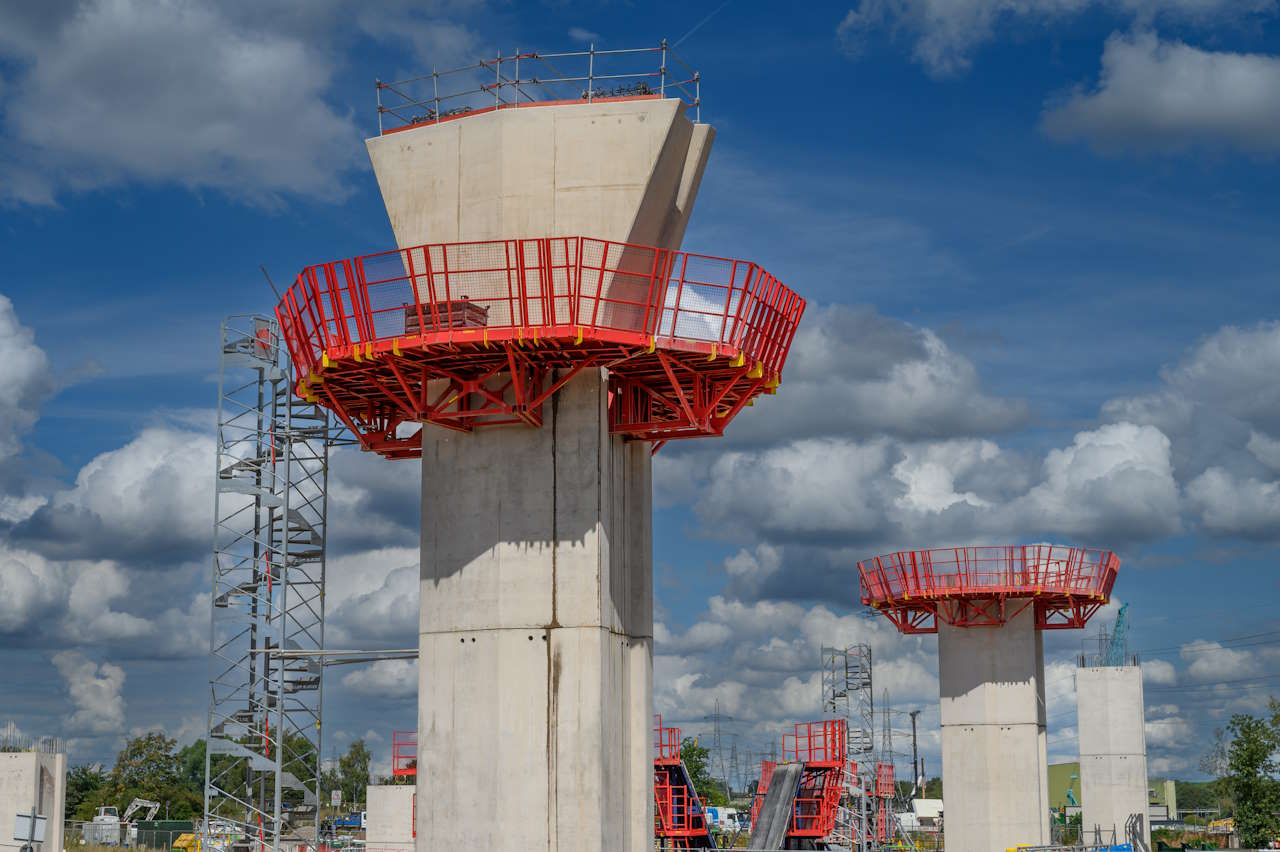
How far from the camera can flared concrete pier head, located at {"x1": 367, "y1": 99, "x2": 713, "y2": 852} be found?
2305 centimetres

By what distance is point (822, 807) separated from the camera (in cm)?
4897

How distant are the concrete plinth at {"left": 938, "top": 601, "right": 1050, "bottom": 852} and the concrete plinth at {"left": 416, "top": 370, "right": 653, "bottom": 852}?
2495 cm

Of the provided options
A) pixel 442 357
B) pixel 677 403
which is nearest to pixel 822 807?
pixel 677 403

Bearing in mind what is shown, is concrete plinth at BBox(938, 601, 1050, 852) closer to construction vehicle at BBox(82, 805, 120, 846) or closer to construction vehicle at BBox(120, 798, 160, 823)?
construction vehicle at BBox(82, 805, 120, 846)

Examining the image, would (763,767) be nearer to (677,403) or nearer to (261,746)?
(261,746)

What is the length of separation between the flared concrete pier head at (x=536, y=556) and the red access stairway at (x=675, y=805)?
81.9 ft

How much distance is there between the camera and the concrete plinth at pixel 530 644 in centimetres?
2295

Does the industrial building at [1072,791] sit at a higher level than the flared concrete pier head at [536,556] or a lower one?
lower

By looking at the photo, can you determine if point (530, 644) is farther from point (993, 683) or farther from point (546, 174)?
point (993, 683)

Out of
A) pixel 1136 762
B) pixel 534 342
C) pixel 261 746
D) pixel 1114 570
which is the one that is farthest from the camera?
pixel 1136 762

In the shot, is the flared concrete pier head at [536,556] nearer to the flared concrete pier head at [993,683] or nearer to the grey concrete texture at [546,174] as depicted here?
the grey concrete texture at [546,174]

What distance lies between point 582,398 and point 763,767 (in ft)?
103

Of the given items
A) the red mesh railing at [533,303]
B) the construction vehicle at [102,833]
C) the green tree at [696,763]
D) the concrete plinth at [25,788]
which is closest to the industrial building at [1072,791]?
the green tree at [696,763]

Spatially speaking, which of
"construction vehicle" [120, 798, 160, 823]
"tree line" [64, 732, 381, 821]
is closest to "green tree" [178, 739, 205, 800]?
"tree line" [64, 732, 381, 821]
